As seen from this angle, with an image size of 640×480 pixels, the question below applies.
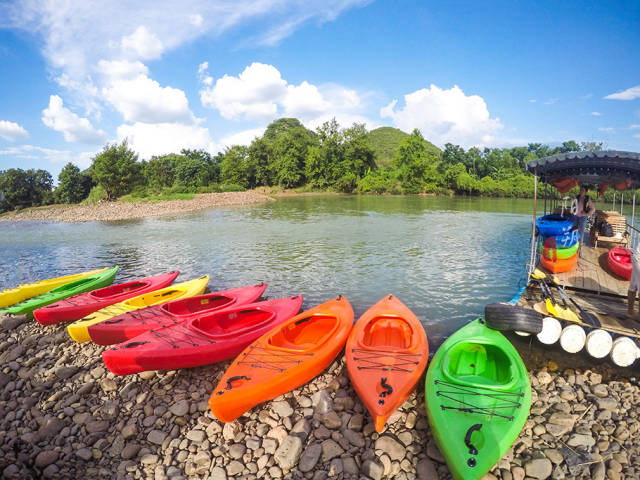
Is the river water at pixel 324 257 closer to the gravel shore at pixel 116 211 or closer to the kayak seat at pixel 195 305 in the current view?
the kayak seat at pixel 195 305

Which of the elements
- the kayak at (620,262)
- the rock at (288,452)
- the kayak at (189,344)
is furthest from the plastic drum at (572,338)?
the kayak at (189,344)

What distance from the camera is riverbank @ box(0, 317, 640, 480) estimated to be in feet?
13.2

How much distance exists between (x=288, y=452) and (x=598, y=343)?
544 cm

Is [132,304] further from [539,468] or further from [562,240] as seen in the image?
[562,240]

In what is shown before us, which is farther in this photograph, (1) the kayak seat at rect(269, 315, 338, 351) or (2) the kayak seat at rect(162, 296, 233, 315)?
(2) the kayak seat at rect(162, 296, 233, 315)

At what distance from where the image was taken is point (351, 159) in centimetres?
6600

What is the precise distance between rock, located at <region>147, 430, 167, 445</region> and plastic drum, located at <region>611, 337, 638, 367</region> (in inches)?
284

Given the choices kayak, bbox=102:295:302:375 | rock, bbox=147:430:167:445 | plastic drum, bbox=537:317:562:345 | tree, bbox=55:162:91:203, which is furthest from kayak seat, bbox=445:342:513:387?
tree, bbox=55:162:91:203

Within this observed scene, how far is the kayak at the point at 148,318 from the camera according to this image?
6.57 m

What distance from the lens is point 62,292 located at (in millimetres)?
9234

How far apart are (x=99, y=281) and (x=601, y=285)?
14.2m

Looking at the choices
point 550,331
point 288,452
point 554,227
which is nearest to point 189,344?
point 288,452

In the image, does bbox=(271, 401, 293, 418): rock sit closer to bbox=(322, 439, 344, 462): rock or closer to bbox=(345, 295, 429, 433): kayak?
bbox=(322, 439, 344, 462): rock

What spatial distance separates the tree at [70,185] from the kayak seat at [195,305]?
63.7 m
